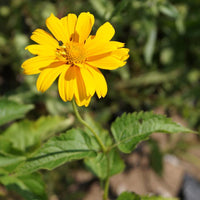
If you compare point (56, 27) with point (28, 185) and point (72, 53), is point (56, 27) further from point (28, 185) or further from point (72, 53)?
point (28, 185)

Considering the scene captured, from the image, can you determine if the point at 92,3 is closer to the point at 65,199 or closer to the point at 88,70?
the point at 88,70

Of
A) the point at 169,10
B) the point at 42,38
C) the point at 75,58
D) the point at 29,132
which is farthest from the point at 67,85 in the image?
the point at 169,10

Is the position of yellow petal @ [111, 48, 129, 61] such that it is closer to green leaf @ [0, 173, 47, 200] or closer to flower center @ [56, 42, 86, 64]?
flower center @ [56, 42, 86, 64]

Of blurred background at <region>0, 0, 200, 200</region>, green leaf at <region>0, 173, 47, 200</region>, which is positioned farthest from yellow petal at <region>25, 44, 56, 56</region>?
blurred background at <region>0, 0, 200, 200</region>

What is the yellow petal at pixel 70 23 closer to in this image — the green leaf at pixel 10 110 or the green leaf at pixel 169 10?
the green leaf at pixel 10 110

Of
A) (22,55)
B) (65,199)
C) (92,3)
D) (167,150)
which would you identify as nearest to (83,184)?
(65,199)
